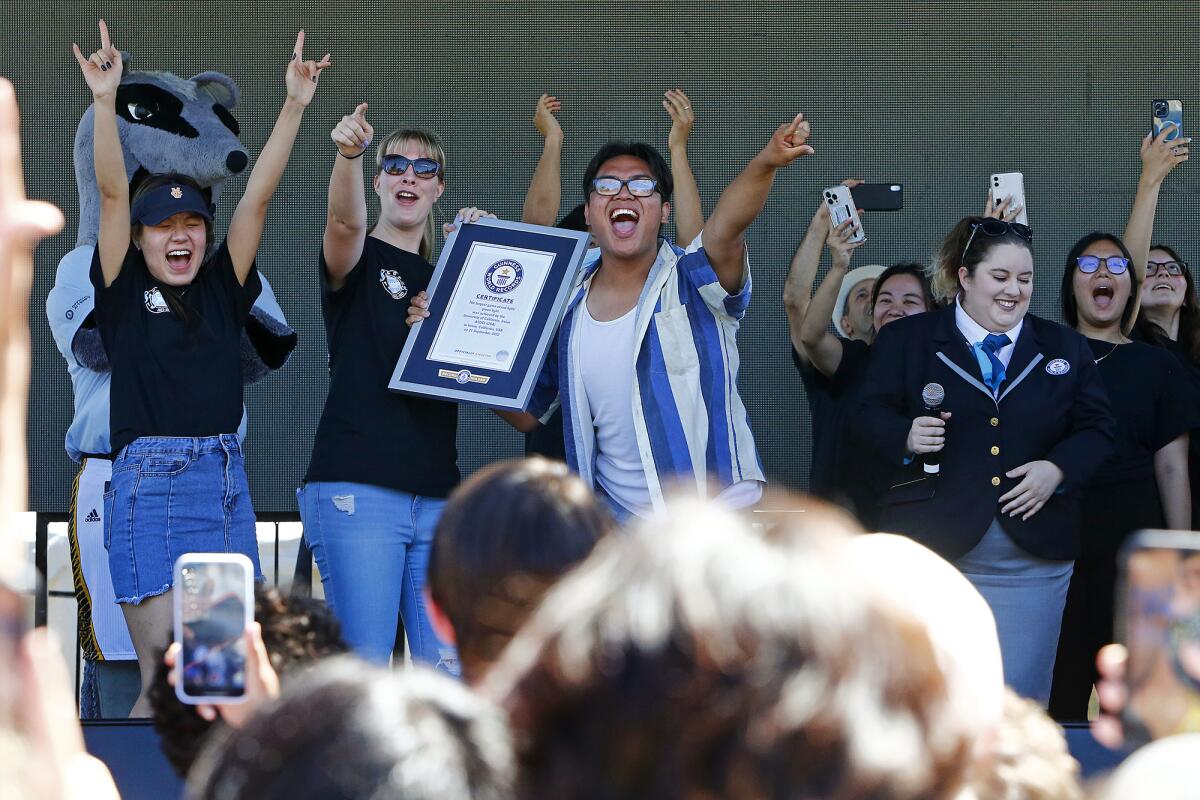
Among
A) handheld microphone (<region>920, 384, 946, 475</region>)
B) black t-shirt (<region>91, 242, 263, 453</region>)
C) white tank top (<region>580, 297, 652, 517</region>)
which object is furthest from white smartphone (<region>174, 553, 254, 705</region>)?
handheld microphone (<region>920, 384, 946, 475</region>)

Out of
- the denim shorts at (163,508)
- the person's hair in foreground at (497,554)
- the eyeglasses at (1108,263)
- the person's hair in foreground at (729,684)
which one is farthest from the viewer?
the eyeglasses at (1108,263)

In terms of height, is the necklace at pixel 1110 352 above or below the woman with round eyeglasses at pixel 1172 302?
below

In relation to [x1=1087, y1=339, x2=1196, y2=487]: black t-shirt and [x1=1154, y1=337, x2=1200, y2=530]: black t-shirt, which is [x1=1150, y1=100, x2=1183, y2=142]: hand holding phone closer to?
[x1=1154, y1=337, x2=1200, y2=530]: black t-shirt

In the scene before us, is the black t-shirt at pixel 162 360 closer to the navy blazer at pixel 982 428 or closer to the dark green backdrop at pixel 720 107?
the navy blazer at pixel 982 428

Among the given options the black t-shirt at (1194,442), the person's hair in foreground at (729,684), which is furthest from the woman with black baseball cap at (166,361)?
the person's hair in foreground at (729,684)

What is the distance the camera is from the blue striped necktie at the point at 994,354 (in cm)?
394

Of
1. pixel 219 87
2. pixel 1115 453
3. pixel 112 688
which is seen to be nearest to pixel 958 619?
pixel 112 688

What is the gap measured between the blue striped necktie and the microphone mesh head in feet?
0.43

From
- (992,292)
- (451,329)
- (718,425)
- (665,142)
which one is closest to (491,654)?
(718,425)

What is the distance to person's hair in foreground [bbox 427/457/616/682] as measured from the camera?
1490 millimetres

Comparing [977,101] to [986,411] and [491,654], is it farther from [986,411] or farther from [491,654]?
[491,654]

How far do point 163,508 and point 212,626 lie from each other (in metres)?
1.57

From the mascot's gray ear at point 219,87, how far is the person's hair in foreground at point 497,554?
4041mm

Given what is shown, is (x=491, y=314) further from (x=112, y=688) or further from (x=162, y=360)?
(x=112, y=688)
